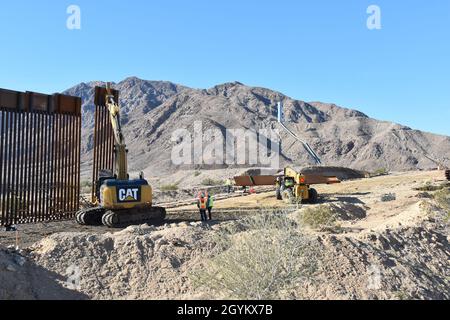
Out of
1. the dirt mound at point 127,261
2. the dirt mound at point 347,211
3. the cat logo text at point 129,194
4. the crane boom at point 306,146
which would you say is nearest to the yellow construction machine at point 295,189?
the dirt mound at point 347,211

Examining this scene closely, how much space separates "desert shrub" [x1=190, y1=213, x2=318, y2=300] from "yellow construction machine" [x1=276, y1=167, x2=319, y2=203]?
49.7ft

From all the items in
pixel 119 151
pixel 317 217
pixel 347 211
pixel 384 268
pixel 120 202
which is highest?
pixel 119 151

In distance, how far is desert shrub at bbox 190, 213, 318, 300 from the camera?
809cm

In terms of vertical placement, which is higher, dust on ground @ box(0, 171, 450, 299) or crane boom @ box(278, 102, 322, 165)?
crane boom @ box(278, 102, 322, 165)

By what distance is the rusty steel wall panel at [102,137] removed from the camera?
23.6m

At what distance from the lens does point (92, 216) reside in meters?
19.6

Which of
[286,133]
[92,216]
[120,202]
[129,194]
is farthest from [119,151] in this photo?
[286,133]

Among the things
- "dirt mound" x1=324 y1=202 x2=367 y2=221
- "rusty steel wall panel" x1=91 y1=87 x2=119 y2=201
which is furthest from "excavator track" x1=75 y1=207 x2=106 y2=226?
"dirt mound" x1=324 y1=202 x2=367 y2=221

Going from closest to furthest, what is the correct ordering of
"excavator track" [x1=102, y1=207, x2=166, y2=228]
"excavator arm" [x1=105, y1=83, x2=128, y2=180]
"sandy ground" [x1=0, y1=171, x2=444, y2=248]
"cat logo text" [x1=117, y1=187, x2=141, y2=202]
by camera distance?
1. "sandy ground" [x1=0, y1=171, x2=444, y2=248]
2. "excavator track" [x1=102, y1=207, x2=166, y2=228]
3. "cat logo text" [x1=117, y1=187, x2=141, y2=202]
4. "excavator arm" [x1=105, y1=83, x2=128, y2=180]

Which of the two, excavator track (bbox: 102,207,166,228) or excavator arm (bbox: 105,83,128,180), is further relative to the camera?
excavator arm (bbox: 105,83,128,180)

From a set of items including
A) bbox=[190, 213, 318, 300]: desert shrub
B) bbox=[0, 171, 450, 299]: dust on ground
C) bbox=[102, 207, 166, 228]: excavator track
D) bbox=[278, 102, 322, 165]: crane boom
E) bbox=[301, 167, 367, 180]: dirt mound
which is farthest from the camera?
bbox=[278, 102, 322, 165]: crane boom

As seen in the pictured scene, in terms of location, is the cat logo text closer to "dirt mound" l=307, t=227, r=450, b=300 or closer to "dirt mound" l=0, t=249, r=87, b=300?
"dirt mound" l=0, t=249, r=87, b=300

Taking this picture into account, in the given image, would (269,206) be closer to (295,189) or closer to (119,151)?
(295,189)

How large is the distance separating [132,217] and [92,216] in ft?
5.80
